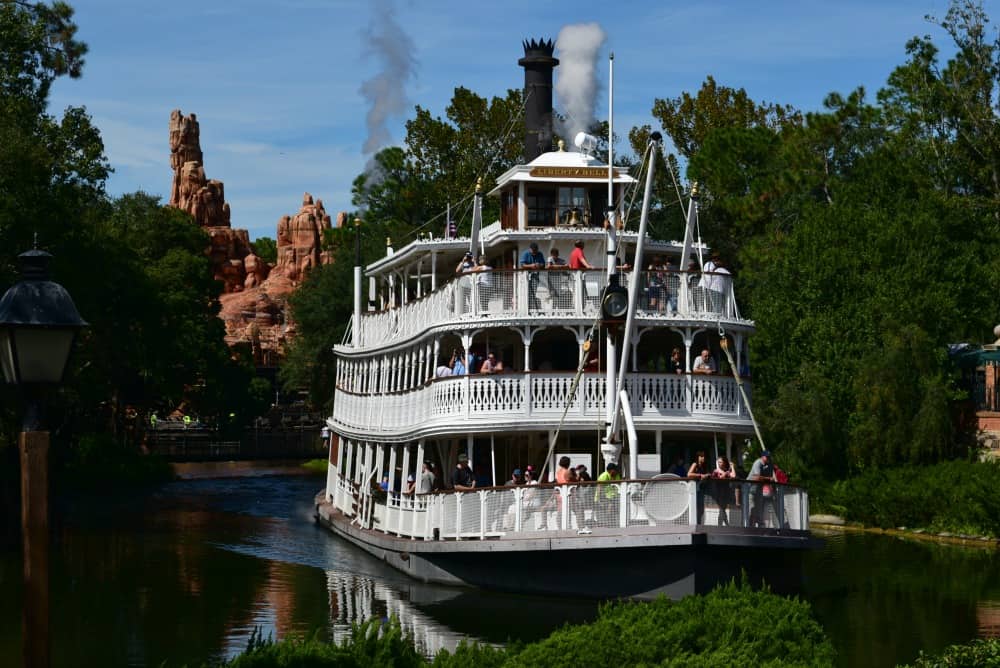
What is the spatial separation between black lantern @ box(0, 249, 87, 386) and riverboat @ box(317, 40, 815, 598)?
1390 cm

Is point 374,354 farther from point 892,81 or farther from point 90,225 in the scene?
point 892,81

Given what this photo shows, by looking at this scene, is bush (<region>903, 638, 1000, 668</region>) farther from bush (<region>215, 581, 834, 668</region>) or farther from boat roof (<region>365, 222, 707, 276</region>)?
boat roof (<region>365, 222, 707, 276</region>)

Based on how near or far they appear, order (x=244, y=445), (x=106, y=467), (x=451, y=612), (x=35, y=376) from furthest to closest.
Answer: (x=244, y=445) → (x=106, y=467) → (x=451, y=612) → (x=35, y=376)

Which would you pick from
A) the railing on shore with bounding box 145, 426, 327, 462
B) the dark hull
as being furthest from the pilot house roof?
the railing on shore with bounding box 145, 426, 327, 462

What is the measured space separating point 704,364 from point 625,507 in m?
4.30

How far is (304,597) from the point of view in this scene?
29.1 meters

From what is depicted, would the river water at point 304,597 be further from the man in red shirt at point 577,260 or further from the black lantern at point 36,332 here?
the black lantern at point 36,332

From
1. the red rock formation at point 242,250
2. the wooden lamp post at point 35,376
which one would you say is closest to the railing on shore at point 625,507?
the wooden lamp post at point 35,376

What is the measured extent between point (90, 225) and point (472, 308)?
23.2m

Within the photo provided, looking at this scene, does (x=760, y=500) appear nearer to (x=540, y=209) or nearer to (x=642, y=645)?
(x=540, y=209)

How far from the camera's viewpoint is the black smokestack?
3656 cm

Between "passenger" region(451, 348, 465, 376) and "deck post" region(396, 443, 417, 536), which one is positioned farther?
"deck post" region(396, 443, 417, 536)

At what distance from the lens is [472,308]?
93.6 feet

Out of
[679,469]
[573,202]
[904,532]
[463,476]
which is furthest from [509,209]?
[904,532]
